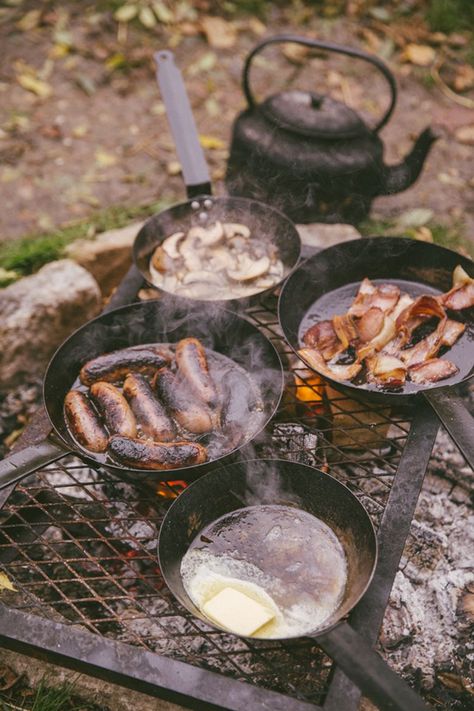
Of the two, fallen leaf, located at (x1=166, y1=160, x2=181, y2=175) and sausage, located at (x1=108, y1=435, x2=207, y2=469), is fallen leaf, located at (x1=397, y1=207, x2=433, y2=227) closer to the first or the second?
fallen leaf, located at (x1=166, y1=160, x2=181, y2=175)

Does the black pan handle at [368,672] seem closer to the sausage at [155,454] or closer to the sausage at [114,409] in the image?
the sausage at [155,454]

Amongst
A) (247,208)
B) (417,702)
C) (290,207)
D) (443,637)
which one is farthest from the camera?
(290,207)

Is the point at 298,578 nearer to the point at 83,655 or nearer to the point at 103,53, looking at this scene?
the point at 83,655

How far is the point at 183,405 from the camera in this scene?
9.68 ft

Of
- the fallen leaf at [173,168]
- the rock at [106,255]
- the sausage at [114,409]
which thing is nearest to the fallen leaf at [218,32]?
the fallen leaf at [173,168]

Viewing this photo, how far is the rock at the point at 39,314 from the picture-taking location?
412 centimetres

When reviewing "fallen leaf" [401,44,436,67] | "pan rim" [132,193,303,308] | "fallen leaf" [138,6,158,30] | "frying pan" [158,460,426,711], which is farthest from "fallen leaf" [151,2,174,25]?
"frying pan" [158,460,426,711]

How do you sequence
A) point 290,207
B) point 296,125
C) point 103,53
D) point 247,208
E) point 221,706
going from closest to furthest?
point 221,706 → point 247,208 → point 296,125 → point 290,207 → point 103,53

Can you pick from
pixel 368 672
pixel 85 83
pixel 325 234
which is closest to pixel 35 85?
pixel 85 83

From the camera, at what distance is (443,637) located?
9.78ft

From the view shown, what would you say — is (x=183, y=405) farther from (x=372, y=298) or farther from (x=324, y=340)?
(x=372, y=298)

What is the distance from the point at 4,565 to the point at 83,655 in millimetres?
648

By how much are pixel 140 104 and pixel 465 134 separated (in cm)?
360

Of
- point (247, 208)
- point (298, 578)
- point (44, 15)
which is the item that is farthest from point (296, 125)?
point (44, 15)
